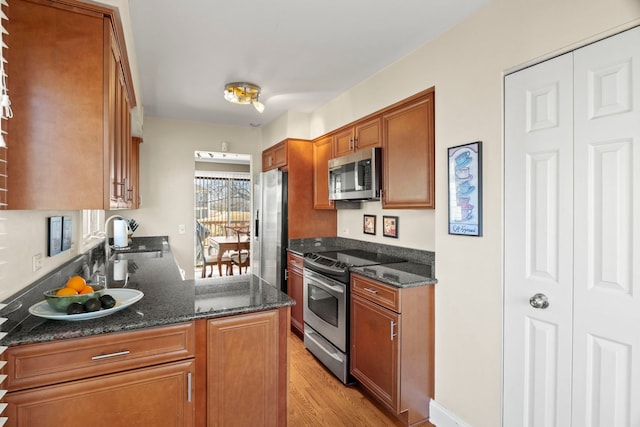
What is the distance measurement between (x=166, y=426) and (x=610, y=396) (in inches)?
73.1

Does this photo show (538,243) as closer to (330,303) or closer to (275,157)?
(330,303)

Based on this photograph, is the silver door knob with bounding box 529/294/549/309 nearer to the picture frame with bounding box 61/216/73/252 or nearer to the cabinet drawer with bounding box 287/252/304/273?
the cabinet drawer with bounding box 287/252/304/273

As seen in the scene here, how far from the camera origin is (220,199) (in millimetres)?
7578

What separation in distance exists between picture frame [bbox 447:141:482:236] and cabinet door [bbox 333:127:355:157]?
1.24 metres

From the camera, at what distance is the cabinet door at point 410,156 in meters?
2.30

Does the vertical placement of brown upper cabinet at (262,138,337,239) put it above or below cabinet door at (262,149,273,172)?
below

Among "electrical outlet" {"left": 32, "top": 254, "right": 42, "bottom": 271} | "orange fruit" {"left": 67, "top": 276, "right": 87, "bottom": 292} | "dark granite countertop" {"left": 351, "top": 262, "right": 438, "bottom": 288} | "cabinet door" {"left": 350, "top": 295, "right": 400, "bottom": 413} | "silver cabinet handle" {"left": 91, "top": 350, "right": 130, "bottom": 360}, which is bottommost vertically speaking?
"cabinet door" {"left": 350, "top": 295, "right": 400, "bottom": 413}

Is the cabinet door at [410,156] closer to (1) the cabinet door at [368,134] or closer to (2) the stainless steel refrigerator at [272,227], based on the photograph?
(1) the cabinet door at [368,134]

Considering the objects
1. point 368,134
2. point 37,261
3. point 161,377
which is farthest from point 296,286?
point 37,261

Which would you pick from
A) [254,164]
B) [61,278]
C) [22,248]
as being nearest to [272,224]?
[254,164]

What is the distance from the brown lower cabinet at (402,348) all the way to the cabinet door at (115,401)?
4.08ft

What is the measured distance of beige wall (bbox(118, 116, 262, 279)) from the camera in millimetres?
4285

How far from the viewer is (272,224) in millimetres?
4078

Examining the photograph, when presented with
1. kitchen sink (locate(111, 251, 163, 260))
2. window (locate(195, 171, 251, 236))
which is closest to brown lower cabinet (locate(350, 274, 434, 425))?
kitchen sink (locate(111, 251, 163, 260))
